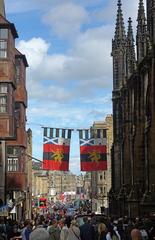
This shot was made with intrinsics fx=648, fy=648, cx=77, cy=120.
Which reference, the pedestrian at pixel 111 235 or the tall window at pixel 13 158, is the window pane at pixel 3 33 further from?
the pedestrian at pixel 111 235

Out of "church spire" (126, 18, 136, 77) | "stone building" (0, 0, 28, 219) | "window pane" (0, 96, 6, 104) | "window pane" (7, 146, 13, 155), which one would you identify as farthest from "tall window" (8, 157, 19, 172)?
"church spire" (126, 18, 136, 77)

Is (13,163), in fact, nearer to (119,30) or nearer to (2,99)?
(2,99)

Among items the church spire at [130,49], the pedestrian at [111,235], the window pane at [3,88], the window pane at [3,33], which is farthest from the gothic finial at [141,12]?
the pedestrian at [111,235]

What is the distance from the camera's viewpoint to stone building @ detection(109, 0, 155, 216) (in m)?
43.3

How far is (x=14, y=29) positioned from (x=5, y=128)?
735cm

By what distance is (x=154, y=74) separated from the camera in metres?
41.6

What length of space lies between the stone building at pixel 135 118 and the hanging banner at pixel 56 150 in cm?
566

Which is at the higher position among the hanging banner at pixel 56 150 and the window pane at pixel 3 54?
the window pane at pixel 3 54

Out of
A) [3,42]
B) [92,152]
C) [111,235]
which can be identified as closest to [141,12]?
[92,152]

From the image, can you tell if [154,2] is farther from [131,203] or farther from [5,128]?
[131,203]

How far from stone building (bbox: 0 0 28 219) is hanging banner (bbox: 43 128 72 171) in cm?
259

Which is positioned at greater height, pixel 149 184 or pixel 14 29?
pixel 14 29

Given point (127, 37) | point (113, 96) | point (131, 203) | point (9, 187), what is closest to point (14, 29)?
point (9, 187)

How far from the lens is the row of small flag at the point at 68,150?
149ft
